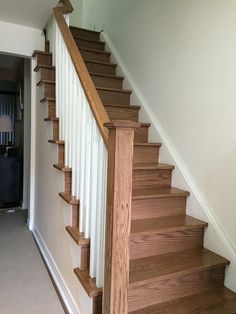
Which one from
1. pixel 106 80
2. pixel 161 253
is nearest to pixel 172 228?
pixel 161 253

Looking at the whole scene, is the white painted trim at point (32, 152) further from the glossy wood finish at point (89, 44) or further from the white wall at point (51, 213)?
the glossy wood finish at point (89, 44)

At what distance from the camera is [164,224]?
1.83m

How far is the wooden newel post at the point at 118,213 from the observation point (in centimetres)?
117

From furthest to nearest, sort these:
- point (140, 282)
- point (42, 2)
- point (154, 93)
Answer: point (154, 93)
point (42, 2)
point (140, 282)

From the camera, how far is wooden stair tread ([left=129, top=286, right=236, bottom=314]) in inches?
59.2

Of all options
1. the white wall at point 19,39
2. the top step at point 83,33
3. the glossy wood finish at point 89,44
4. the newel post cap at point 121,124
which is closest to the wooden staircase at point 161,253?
the newel post cap at point 121,124

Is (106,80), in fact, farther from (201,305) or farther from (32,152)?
(201,305)

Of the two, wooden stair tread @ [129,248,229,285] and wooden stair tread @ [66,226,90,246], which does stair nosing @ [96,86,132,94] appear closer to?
wooden stair tread @ [66,226,90,246]

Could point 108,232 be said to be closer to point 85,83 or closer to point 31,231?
point 85,83

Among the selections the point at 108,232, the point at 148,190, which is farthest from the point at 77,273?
the point at 148,190

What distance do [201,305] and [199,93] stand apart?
57.0 inches

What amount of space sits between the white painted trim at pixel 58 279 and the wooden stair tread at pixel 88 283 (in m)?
0.27

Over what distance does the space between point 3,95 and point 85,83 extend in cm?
453

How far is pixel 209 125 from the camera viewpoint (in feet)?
6.29
